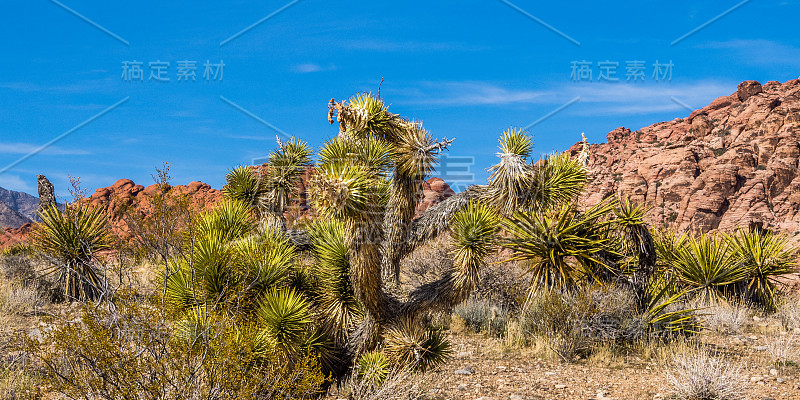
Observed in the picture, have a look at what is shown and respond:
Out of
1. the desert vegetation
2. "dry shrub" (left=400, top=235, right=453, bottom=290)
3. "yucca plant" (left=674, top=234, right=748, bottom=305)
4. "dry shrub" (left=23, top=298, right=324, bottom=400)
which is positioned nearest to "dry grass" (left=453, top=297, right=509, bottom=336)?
the desert vegetation

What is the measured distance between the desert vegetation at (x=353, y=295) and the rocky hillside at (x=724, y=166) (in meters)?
28.5

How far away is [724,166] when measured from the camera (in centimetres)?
4497

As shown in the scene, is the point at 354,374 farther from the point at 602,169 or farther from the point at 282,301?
the point at 602,169

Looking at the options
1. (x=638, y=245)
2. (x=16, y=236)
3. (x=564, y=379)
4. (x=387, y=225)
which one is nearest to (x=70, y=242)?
(x=387, y=225)

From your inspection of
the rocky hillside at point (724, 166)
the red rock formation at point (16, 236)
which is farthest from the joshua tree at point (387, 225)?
the rocky hillside at point (724, 166)

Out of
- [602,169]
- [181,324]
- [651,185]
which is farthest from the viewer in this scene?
[602,169]

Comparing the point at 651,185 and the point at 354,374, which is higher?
the point at 651,185

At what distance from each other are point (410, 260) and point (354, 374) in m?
6.83

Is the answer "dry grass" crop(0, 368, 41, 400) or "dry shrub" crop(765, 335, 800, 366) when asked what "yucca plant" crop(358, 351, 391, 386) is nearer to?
"dry grass" crop(0, 368, 41, 400)

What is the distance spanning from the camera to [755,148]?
151 feet

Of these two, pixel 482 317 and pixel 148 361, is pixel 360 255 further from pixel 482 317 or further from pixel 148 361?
pixel 482 317

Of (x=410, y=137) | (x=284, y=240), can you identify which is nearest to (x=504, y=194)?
(x=410, y=137)

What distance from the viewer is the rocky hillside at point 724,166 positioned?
4122cm

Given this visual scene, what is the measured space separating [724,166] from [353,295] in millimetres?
46259
